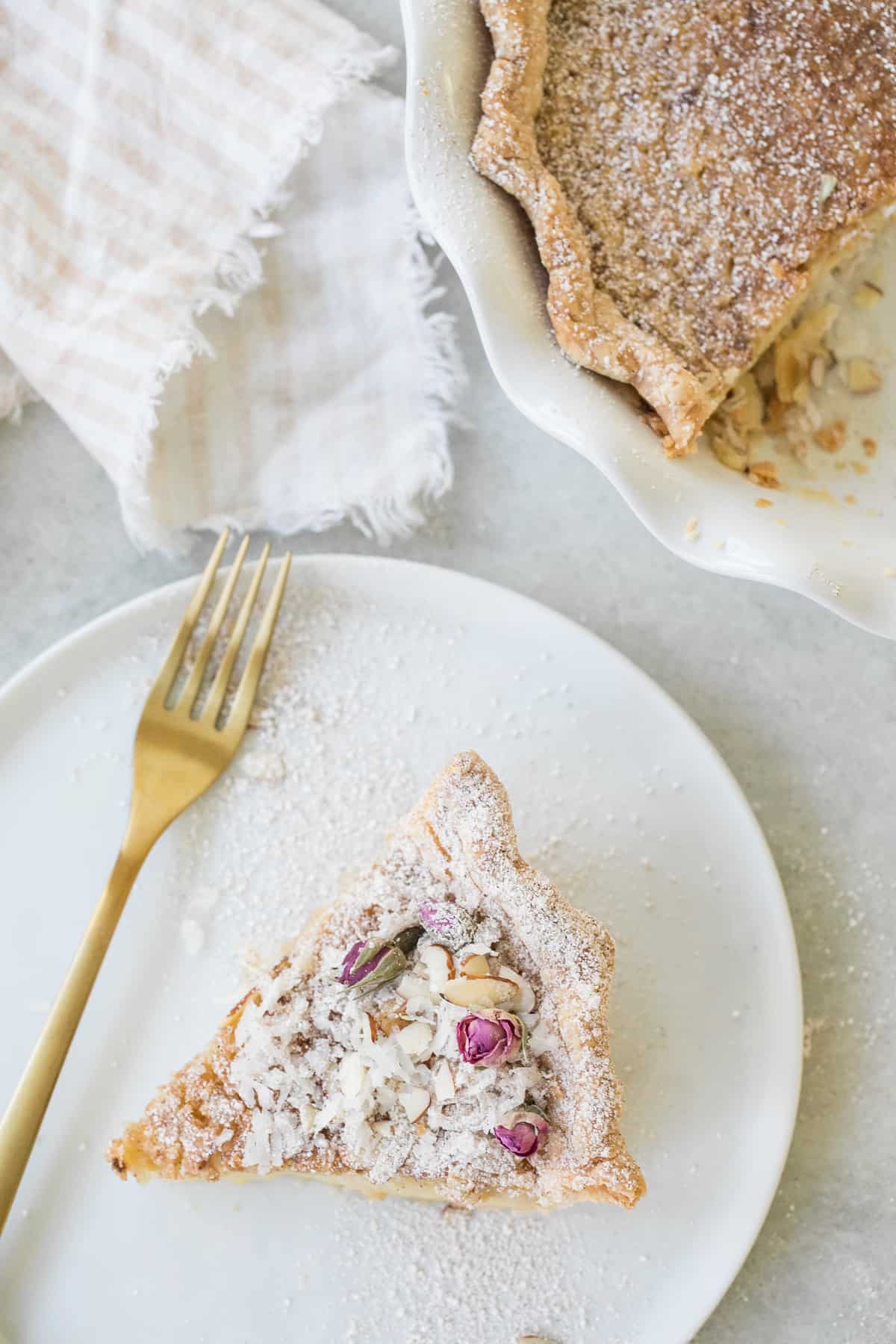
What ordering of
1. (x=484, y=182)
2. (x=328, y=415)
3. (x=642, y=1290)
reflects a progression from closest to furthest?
1. (x=484, y=182)
2. (x=642, y=1290)
3. (x=328, y=415)

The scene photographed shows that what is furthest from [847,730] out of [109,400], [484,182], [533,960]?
[109,400]

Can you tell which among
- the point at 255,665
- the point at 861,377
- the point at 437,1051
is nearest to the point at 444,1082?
the point at 437,1051

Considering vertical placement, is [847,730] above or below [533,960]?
above

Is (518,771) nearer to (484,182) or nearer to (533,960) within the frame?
(533,960)

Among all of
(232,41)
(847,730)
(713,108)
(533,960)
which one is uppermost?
(713,108)

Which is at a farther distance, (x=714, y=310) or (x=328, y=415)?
Result: (x=328, y=415)

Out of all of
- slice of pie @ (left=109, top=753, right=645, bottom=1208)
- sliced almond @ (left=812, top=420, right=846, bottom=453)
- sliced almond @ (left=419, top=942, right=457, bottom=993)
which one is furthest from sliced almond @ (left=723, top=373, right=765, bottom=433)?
sliced almond @ (left=419, top=942, right=457, bottom=993)
